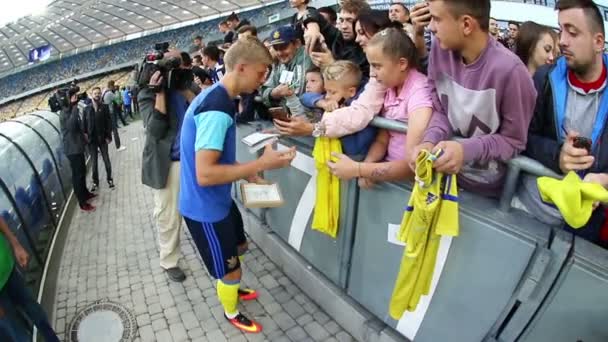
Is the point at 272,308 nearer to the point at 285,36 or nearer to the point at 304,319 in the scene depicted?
the point at 304,319

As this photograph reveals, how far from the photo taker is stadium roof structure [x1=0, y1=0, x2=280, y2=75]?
39062 mm

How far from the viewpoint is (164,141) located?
152 inches

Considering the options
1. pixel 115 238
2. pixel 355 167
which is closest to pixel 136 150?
pixel 115 238

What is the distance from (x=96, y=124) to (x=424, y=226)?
7248mm

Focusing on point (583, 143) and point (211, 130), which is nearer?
point (583, 143)

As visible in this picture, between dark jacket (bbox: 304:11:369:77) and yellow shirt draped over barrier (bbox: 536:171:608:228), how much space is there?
6.90ft

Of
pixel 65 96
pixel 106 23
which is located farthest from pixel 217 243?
pixel 106 23

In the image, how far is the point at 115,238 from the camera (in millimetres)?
5121

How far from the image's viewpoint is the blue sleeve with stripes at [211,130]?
2531mm

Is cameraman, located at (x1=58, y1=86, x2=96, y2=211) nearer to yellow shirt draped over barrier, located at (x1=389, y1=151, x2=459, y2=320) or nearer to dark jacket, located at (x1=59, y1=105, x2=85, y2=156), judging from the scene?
dark jacket, located at (x1=59, y1=105, x2=85, y2=156)

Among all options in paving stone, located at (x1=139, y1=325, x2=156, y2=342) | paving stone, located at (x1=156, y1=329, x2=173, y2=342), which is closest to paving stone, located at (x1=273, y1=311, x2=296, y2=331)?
paving stone, located at (x1=156, y1=329, x2=173, y2=342)

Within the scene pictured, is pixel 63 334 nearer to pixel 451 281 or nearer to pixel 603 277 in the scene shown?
pixel 451 281

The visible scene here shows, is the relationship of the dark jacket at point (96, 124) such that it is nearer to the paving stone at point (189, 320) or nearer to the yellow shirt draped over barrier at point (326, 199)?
the paving stone at point (189, 320)

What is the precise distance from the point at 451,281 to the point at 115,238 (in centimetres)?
454
